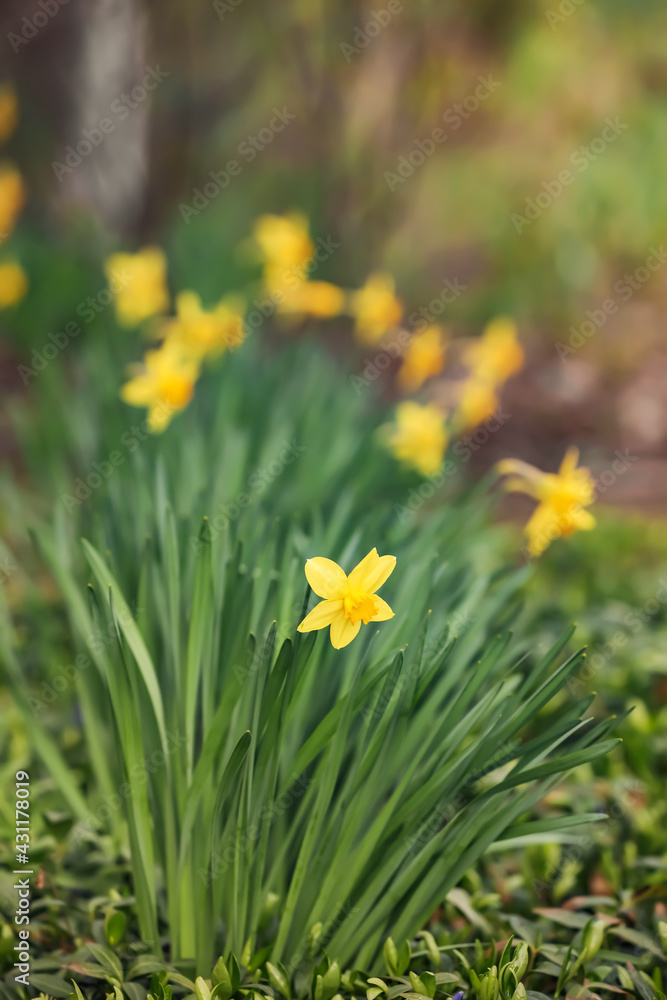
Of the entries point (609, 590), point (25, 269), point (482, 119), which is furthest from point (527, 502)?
point (482, 119)

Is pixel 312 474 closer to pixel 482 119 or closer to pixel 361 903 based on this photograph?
pixel 361 903

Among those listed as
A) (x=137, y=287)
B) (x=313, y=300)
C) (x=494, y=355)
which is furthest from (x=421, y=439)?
(x=137, y=287)

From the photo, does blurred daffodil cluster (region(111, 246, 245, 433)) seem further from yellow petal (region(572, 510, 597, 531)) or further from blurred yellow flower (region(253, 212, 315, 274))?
yellow petal (region(572, 510, 597, 531))

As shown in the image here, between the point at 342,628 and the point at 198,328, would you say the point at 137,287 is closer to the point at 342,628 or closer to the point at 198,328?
the point at 198,328

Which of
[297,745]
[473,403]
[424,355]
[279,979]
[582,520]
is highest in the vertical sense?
[424,355]

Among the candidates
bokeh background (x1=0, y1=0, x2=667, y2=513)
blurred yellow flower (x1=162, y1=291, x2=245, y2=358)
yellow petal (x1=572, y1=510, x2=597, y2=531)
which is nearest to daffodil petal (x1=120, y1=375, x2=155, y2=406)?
blurred yellow flower (x1=162, y1=291, x2=245, y2=358)

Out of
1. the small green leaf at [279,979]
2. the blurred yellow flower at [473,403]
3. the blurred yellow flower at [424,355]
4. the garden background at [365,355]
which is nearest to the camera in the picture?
the small green leaf at [279,979]

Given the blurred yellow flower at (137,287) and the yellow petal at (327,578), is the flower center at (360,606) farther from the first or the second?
the blurred yellow flower at (137,287)

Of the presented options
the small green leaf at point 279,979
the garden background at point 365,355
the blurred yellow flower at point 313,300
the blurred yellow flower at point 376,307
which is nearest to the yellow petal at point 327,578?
the garden background at point 365,355
